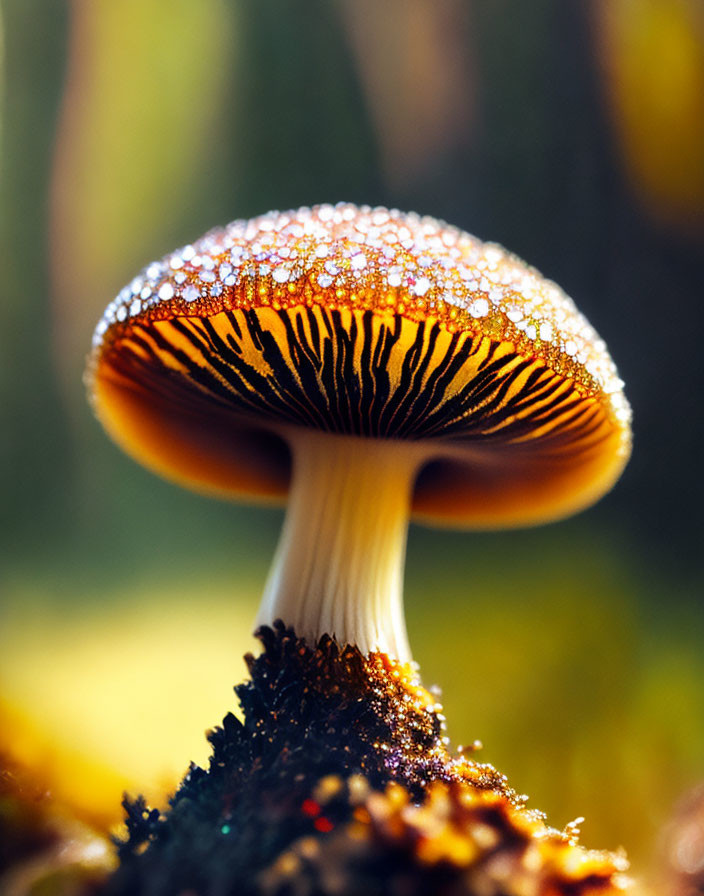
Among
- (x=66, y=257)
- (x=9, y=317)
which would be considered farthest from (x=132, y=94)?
(x=9, y=317)

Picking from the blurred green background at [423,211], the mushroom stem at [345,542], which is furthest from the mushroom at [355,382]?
the blurred green background at [423,211]

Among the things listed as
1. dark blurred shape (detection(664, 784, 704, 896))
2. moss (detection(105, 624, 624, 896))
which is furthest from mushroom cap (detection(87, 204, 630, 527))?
dark blurred shape (detection(664, 784, 704, 896))

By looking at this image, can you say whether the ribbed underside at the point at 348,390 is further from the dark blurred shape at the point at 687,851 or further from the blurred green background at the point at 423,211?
the blurred green background at the point at 423,211

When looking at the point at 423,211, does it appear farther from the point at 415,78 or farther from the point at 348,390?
the point at 348,390

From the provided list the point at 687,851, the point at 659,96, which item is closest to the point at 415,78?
the point at 659,96

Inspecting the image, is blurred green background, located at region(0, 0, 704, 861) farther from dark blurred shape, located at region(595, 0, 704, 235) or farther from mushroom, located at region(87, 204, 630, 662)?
mushroom, located at region(87, 204, 630, 662)

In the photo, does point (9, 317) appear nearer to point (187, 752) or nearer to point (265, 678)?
point (187, 752)
